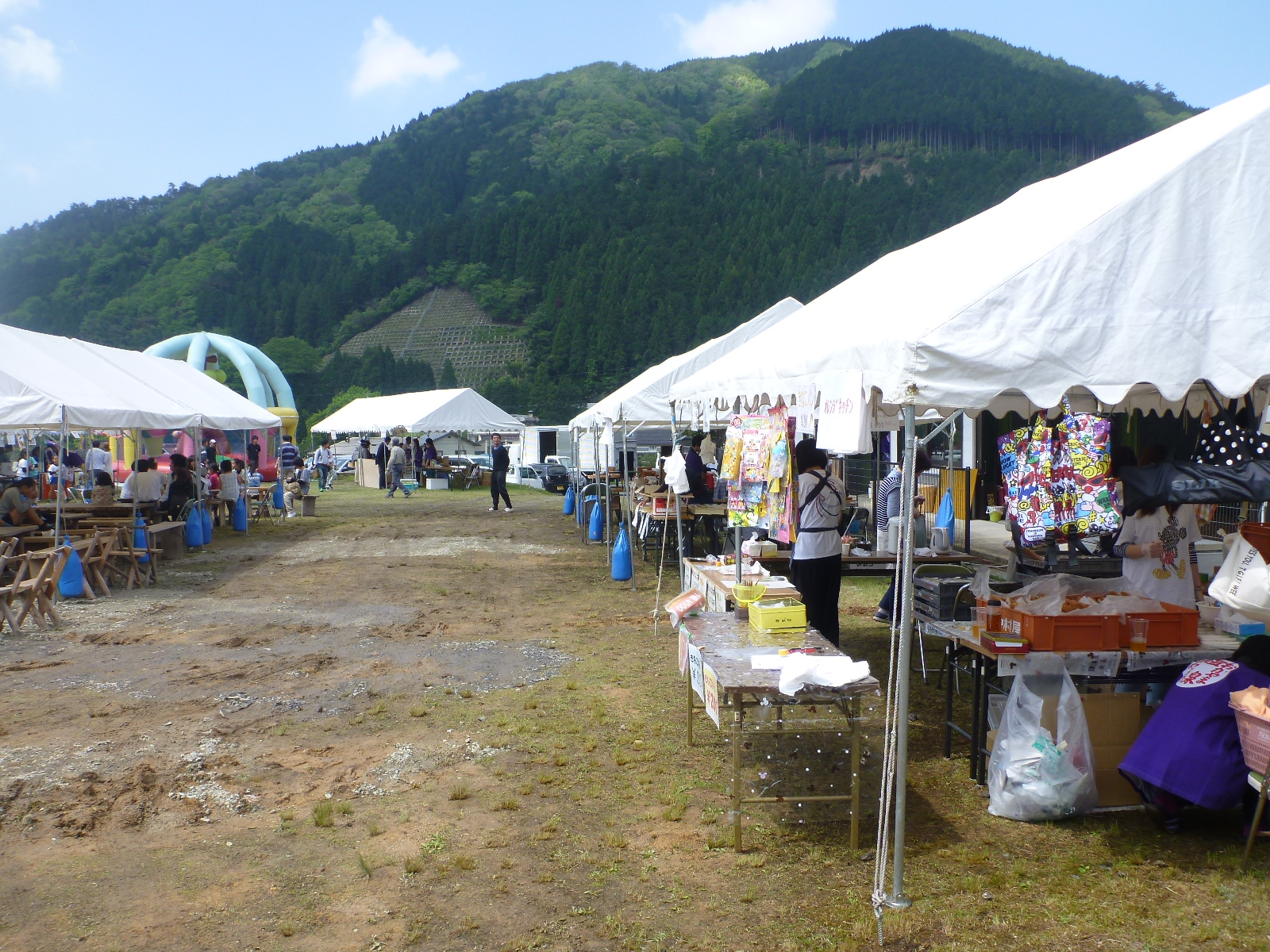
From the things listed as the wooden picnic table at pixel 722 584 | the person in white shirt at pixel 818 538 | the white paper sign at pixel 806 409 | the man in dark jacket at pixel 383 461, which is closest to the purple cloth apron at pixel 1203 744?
the wooden picnic table at pixel 722 584

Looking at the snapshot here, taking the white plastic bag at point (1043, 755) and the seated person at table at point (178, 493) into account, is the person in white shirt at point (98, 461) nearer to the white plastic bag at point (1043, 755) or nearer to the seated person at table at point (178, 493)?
the seated person at table at point (178, 493)

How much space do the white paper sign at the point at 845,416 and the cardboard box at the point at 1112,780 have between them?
5.96ft

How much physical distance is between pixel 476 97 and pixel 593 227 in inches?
2114

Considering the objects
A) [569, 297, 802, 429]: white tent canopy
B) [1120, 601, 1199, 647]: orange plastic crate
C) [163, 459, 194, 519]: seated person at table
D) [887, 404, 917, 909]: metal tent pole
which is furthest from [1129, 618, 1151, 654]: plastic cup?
[163, 459, 194, 519]: seated person at table

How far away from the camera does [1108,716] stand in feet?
14.6

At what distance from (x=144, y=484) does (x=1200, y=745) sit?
46.8ft

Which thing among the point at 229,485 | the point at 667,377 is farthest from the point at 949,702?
the point at 229,485

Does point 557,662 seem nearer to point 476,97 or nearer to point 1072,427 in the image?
point 1072,427

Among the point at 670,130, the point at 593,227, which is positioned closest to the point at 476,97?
the point at 670,130

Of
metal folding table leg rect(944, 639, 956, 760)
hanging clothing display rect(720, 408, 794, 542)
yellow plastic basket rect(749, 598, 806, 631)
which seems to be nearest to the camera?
yellow plastic basket rect(749, 598, 806, 631)

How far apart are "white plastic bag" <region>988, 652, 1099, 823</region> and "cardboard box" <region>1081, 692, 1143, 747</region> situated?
7 centimetres

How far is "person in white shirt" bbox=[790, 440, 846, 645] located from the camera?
21.0 ft

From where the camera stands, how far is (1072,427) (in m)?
4.03

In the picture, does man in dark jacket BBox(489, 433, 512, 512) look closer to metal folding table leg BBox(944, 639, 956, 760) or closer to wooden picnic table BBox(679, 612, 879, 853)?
wooden picnic table BBox(679, 612, 879, 853)
